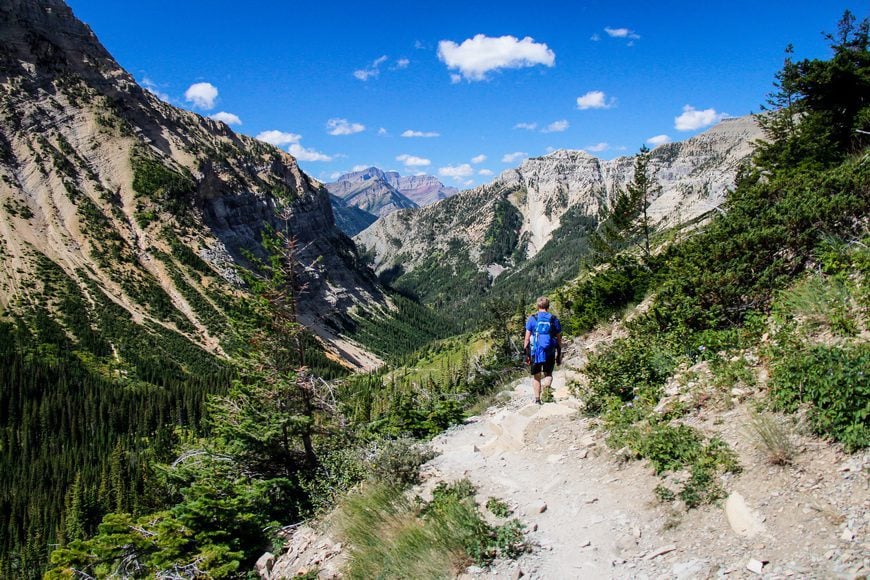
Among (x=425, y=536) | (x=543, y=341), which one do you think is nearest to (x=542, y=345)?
(x=543, y=341)

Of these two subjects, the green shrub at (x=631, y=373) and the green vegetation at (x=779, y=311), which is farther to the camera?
the green shrub at (x=631, y=373)

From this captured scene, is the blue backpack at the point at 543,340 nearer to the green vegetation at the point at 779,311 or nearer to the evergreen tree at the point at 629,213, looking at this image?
the green vegetation at the point at 779,311

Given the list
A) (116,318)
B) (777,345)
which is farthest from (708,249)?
(116,318)

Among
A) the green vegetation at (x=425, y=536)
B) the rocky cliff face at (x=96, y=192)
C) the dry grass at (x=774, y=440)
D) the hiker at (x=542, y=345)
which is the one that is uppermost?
the rocky cliff face at (x=96, y=192)

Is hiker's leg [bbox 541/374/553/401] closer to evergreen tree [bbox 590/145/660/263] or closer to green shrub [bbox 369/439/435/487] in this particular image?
green shrub [bbox 369/439/435/487]

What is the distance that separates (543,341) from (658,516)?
6473 millimetres

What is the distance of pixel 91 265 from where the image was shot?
14388 centimetres

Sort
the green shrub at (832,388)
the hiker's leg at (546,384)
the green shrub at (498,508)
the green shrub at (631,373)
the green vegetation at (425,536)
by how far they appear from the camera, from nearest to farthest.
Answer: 1. the green shrub at (832,388)
2. the green vegetation at (425,536)
3. the green shrub at (498,508)
4. the green shrub at (631,373)
5. the hiker's leg at (546,384)

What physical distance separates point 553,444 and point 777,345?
4.72 m

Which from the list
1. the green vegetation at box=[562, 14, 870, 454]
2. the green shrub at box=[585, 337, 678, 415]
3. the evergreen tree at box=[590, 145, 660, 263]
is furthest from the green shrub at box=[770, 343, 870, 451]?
the evergreen tree at box=[590, 145, 660, 263]

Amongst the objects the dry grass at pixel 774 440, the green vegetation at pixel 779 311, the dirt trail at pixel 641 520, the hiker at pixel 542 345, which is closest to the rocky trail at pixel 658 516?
the dirt trail at pixel 641 520

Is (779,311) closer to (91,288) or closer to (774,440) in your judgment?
(774,440)

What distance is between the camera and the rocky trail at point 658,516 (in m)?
5.34

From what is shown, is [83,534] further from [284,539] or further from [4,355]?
[284,539]
